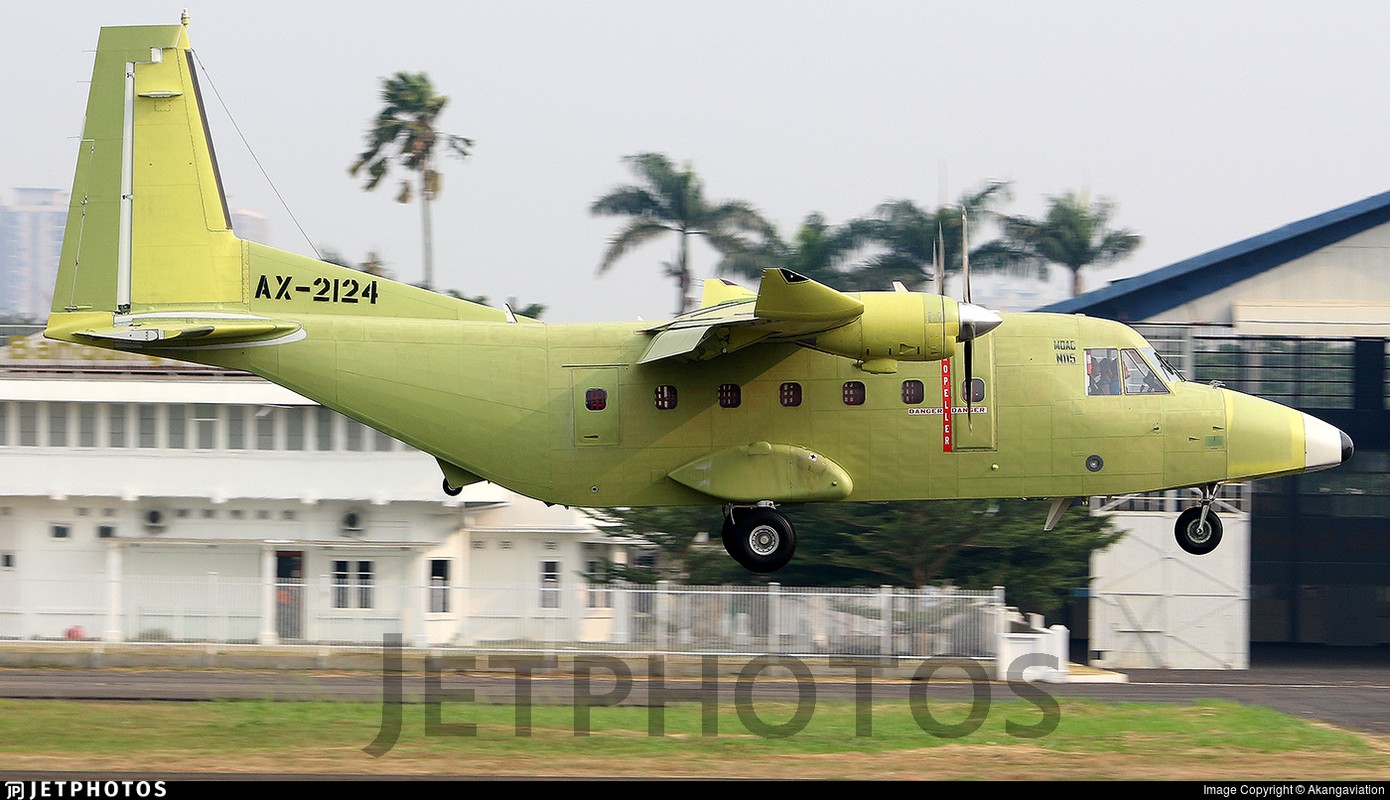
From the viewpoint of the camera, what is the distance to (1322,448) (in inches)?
746

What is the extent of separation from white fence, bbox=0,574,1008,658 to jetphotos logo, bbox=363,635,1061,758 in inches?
19.3

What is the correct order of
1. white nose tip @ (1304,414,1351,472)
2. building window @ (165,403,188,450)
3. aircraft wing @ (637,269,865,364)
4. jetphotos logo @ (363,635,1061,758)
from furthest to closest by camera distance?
building window @ (165,403,188,450) → jetphotos logo @ (363,635,1061,758) → white nose tip @ (1304,414,1351,472) → aircraft wing @ (637,269,865,364)

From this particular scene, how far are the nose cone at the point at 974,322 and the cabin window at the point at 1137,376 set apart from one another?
2.69 m

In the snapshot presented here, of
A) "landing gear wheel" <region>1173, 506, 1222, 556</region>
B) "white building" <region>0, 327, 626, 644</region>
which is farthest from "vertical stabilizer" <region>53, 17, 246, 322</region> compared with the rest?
"white building" <region>0, 327, 626, 644</region>

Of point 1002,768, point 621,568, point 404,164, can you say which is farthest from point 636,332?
point 404,164

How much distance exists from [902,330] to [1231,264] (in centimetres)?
2382

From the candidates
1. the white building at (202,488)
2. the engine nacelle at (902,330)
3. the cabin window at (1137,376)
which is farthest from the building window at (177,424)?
the cabin window at (1137,376)

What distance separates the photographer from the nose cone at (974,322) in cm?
1684

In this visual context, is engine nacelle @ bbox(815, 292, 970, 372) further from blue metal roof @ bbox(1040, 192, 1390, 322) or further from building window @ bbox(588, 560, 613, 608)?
blue metal roof @ bbox(1040, 192, 1390, 322)

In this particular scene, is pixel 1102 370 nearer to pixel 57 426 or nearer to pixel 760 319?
pixel 760 319

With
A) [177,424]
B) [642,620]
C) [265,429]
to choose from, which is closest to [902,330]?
[642,620]

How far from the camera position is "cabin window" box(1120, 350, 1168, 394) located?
18.8m

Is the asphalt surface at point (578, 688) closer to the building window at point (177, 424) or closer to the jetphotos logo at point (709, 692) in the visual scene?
the jetphotos logo at point (709, 692)

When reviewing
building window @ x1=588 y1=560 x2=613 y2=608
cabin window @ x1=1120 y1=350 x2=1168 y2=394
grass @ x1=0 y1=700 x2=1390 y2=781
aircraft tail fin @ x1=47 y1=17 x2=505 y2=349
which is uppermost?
aircraft tail fin @ x1=47 y1=17 x2=505 y2=349
